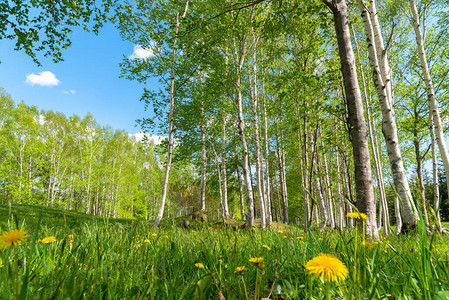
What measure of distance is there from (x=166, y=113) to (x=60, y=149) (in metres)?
21.5

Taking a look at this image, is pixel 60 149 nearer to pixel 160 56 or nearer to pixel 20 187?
pixel 20 187

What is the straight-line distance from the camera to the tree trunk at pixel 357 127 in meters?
3.54

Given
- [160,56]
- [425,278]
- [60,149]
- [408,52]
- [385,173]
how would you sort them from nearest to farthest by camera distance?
[425,278]
[160,56]
[408,52]
[385,173]
[60,149]

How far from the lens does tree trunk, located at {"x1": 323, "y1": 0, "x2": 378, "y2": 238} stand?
11.6 feet

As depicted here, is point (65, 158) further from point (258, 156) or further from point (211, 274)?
point (211, 274)

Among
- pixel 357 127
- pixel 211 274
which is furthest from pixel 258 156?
pixel 211 274

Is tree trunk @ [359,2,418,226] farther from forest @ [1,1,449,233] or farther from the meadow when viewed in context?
the meadow

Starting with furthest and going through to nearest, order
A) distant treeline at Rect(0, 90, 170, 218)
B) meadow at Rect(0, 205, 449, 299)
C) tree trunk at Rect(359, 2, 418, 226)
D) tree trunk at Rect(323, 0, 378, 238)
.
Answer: distant treeline at Rect(0, 90, 170, 218), tree trunk at Rect(359, 2, 418, 226), tree trunk at Rect(323, 0, 378, 238), meadow at Rect(0, 205, 449, 299)

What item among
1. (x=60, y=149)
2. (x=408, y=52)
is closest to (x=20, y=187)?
(x=60, y=149)

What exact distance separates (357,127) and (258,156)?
689 cm

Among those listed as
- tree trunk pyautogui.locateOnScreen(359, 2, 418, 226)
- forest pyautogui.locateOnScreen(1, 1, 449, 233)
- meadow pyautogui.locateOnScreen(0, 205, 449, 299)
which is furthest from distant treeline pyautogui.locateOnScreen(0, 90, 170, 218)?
meadow pyautogui.locateOnScreen(0, 205, 449, 299)

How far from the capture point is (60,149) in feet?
83.9

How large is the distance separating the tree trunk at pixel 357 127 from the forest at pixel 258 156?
23mm

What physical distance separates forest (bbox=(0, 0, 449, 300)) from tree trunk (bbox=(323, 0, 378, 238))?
0.02 m
